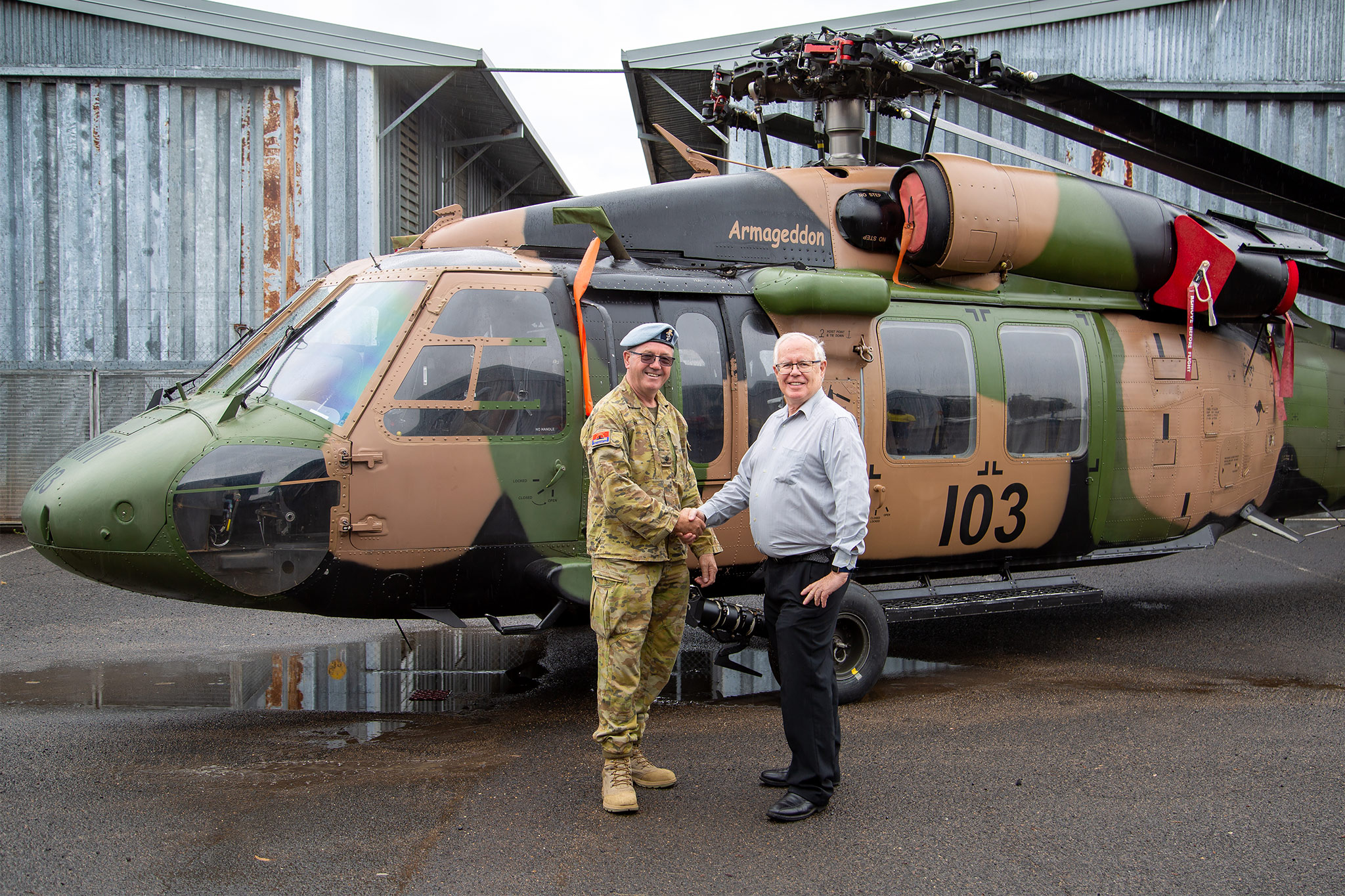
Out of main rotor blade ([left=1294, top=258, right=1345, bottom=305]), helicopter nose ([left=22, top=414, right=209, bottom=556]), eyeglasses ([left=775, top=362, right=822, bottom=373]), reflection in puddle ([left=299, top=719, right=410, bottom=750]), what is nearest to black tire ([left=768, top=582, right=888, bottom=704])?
eyeglasses ([left=775, top=362, right=822, bottom=373])

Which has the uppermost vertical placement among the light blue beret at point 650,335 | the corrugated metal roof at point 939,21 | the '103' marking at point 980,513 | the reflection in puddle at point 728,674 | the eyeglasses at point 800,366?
the corrugated metal roof at point 939,21

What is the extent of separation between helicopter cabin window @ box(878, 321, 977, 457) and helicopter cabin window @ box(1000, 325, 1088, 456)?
1.03 ft

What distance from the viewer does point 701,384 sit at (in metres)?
5.36

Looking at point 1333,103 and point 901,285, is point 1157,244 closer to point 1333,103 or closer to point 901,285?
point 901,285

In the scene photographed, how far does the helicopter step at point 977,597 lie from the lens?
18.7 ft

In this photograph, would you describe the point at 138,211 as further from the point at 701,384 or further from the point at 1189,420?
the point at 1189,420

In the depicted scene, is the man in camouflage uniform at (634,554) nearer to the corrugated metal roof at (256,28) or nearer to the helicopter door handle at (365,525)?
the helicopter door handle at (365,525)

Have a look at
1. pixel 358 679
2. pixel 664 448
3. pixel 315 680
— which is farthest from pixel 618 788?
pixel 315 680

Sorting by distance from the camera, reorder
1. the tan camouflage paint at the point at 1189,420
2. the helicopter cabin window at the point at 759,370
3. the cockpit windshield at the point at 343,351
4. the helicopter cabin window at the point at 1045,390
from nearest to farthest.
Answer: the cockpit windshield at the point at 343,351, the helicopter cabin window at the point at 759,370, the helicopter cabin window at the point at 1045,390, the tan camouflage paint at the point at 1189,420

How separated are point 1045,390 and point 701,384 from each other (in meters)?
2.35

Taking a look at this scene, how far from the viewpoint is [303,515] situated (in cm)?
456

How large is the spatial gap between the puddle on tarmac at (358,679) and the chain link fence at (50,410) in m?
6.43

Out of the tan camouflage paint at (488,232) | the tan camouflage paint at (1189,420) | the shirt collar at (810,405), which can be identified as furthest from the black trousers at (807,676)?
the tan camouflage paint at (1189,420)

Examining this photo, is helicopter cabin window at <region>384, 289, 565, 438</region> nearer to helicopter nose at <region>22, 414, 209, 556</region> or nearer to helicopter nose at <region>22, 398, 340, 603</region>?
helicopter nose at <region>22, 398, 340, 603</region>
